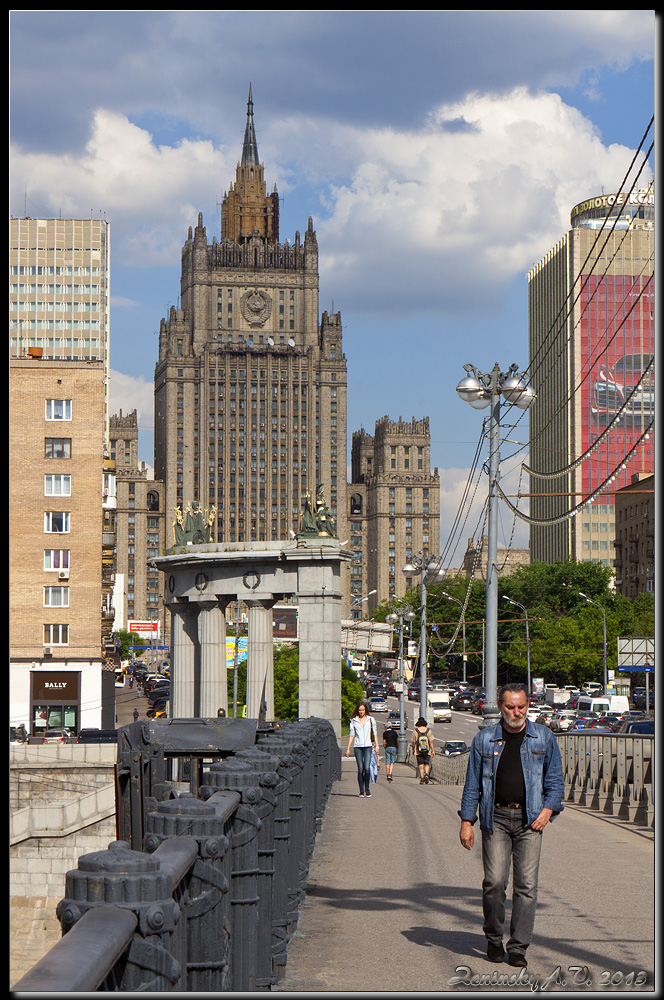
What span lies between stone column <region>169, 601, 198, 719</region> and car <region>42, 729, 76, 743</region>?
13.0m

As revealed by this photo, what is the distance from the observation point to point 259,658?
4347cm

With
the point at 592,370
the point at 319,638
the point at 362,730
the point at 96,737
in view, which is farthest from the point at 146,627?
the point at 592,370

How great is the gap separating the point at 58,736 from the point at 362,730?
41.7m

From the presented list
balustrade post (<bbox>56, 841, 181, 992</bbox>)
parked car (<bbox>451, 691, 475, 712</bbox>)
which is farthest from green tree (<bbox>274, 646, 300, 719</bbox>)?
balustrade post (<bbox>56, 841, 181, 992</bbox>)

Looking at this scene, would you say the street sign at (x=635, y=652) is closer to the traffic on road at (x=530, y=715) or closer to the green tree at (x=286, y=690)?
the traffic on road at (x=530, y=715)

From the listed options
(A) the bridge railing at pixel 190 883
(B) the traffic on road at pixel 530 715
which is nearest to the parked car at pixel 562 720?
(B) the traffic on road at pixel 530 715

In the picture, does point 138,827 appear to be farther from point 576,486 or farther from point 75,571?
point 576,486

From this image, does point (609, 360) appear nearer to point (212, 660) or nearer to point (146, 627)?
point (146, 627)

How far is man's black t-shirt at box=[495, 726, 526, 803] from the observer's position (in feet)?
30.1

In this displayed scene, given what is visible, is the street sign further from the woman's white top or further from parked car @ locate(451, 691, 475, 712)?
parked car @ locate(451, 691, 475, 712)

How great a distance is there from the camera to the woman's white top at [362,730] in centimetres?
2412

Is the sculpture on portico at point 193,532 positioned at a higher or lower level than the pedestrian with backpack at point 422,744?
higher

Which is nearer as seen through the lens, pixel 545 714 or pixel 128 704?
pixel 545 714

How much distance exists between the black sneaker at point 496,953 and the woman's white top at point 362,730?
15.1 metres
